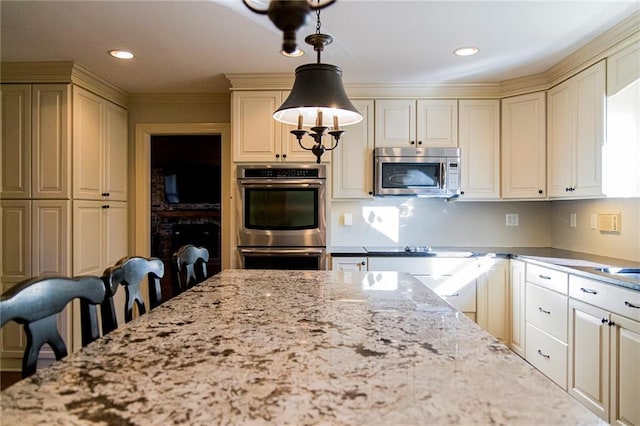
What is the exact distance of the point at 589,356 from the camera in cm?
224

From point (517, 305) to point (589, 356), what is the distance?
91cm

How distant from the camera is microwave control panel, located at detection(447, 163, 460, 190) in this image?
344cm

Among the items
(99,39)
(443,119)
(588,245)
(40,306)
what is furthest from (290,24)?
(588,245)

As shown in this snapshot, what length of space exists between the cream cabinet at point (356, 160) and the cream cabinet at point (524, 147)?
1.15 m

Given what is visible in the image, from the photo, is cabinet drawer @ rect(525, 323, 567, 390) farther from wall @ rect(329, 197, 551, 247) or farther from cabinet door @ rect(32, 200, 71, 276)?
cabinet door @ rect(32, 200, 71, 276)

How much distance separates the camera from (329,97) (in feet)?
5.52

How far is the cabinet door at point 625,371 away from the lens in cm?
189

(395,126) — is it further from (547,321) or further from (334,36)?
(547,321)

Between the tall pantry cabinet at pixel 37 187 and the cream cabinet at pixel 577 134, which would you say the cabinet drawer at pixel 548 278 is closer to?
the cream cabinet at pixel 577 134

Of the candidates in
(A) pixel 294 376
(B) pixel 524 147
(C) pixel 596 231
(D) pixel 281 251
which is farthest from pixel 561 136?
(A) pixel 294 376

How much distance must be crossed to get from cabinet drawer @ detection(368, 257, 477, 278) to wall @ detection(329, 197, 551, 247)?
533 millimetres

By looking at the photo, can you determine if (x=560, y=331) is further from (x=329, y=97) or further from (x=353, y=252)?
(x=329, y=97)

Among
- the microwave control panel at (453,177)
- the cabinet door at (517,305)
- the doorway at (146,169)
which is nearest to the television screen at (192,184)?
the doorway at (146,169)

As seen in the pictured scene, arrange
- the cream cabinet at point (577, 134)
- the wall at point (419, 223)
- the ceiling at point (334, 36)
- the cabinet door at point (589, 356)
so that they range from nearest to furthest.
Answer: the cabinet door at point (589, 356), the ceiling at point (334, 36), the cream cabinet at point (577, 134), the wall at point (419, 223)
